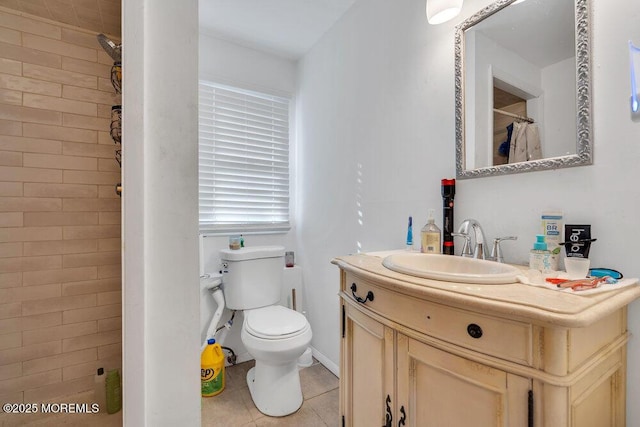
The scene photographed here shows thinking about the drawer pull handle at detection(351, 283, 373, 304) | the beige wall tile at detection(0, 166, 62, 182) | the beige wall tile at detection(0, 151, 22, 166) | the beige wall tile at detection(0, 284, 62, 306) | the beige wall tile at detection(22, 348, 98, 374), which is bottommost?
the beige wall tile at detection(22, 348, 98, 374)

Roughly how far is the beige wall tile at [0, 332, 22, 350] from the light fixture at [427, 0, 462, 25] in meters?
2.62

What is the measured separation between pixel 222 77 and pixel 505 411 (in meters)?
2.39

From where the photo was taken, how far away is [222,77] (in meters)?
2.13

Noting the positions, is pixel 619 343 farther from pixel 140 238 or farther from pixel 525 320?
pixel 140 238

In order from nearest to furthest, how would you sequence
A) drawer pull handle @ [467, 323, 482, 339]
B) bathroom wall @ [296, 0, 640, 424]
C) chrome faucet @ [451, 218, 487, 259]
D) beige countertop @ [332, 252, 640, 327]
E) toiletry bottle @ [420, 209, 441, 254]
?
beige countertop @ [332, 252, 640, 327]
drawer pull handle @ [467, 323, 482, 339]
bathroom wall @ [296, 0, 640, 424]
chrome faucet @ [451, 218, 487, 259]
toiletry bottle @ [420, 209, 441, 254]

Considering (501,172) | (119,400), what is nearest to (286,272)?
(119,400)

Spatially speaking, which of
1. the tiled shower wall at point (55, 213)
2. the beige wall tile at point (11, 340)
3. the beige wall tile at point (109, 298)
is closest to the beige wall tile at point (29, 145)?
the tiled shower wall at point (55, 213)

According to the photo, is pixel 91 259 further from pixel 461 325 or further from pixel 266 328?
pixel 461 325

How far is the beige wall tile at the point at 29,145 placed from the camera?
5.10 feet

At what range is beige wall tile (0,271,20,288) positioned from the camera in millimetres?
1542

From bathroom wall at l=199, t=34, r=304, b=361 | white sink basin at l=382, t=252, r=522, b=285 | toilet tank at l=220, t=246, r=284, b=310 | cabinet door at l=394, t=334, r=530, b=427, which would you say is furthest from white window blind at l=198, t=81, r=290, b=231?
cabinet door at l=394, t=334, r=530, b=427

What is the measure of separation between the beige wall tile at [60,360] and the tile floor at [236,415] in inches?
7.9

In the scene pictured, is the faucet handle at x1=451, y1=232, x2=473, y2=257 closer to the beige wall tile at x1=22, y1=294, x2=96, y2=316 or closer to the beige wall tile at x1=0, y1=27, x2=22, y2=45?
the beige wall tile at x1=22, y1=294, x2=96, y2=316

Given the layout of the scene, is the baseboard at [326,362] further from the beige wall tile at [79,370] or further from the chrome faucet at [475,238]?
the beige wall tile at [79,370]
